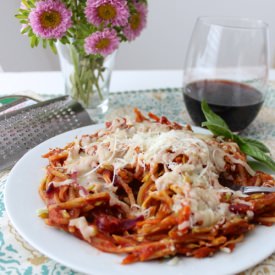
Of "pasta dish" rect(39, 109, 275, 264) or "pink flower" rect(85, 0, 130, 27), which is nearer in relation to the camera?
"pasta dish" rect(39, 109, 275, 264)

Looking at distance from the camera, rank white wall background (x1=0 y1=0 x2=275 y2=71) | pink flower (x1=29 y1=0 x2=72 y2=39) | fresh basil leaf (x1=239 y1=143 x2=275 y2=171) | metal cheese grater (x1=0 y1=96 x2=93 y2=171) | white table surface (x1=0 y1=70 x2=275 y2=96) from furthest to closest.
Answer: white wall background (x1=0 y1=0 x2=275 y2=71), white table surface (x1=0 y1=70 x2=275 y2=96), pink flower (x1=29 y1=0 x2=72 y2=39), metal cheese grater (x1=0 y1=96 x2=93 y2=171), fresh basil leaf (x1=239 y1=143 x2=275 y2=171)

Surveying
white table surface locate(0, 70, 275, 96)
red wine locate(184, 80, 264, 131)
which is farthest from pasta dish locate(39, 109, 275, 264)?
white table surface locate(0, 70, 275, 96)

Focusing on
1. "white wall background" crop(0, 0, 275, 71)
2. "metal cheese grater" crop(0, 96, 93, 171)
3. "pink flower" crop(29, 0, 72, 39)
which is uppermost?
"pink flower" crop(29, 0, 72, 39)

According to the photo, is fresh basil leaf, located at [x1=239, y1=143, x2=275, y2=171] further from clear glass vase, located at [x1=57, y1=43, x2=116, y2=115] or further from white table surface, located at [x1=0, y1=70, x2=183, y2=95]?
white table surface, located at [x1=0, y1=70, x2=183, y2=95]

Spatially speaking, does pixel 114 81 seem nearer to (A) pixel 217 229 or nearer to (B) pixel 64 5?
(B) pixel 64 5

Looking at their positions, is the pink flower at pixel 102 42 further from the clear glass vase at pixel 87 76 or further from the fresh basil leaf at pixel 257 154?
the fresh basil leaf at pixel 257 154
